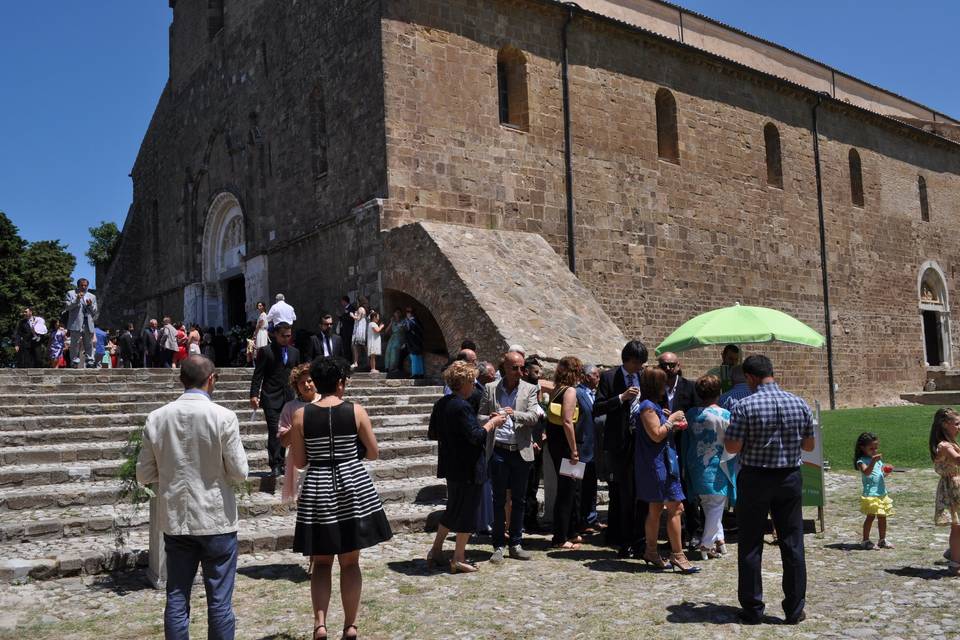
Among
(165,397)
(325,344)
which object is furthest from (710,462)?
(165,397)

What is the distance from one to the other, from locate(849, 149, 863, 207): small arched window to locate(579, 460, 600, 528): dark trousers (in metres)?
20.3

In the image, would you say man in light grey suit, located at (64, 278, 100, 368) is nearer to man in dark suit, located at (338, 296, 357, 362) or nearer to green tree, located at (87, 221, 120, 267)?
man in dark suit, located at (338, 296, 357, 362)

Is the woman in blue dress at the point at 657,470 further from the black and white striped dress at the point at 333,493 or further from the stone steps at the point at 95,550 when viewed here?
the stone steps at the point at 95,550

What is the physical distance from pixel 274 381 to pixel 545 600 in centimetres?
421

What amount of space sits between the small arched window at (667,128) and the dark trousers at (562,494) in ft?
45.8

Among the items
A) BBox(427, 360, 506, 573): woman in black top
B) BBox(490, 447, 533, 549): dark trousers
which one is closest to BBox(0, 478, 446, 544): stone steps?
BBox(490, 447, 533, 549): dark trousers

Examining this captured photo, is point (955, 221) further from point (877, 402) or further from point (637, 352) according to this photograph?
point (637, 352)

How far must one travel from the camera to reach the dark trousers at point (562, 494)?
7285 mm

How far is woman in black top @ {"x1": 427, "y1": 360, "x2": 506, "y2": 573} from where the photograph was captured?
249 inches

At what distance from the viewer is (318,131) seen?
18.6 metres

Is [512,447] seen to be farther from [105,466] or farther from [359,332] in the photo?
[359,332]

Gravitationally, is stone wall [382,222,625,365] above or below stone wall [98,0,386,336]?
below

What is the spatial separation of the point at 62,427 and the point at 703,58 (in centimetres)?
1666

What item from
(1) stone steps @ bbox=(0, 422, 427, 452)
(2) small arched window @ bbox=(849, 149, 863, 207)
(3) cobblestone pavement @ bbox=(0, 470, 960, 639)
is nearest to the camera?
(3) cobblestone pavement @ bbox=(0, 470, 960, 639)
